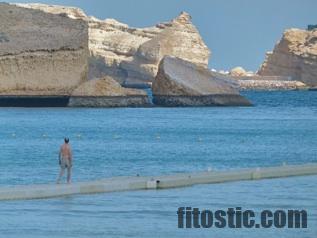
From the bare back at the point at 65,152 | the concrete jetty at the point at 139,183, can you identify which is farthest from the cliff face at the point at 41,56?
the bare back at the point at 65,152

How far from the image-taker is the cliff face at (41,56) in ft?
291

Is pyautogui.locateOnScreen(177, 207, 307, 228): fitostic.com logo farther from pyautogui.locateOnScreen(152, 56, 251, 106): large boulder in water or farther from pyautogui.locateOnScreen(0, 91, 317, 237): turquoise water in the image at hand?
pyautogui.locateOnScreen(152, 56, 251, 106): large boulder in water

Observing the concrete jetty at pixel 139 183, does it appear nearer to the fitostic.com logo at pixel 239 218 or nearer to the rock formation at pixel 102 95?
the fitostic.com logo at pixel 239 218

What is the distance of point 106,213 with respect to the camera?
2603 cm

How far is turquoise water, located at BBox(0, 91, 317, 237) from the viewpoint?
24.9m

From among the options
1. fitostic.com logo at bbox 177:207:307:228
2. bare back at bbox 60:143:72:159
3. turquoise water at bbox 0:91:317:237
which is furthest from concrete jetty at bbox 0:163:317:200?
fitostic.com logo at bbox 177:207:307:228

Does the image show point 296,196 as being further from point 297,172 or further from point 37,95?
point 37,95

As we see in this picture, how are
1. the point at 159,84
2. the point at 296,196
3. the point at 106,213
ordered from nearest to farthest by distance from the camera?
1. the point at 106,213
2. the point at 296,196
3. the point at 159,84

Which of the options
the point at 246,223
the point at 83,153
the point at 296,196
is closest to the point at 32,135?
→ the point at 83,153

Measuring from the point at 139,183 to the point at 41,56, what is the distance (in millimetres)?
60464

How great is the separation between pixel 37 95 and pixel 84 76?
132 inches

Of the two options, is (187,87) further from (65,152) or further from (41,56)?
(65,152)

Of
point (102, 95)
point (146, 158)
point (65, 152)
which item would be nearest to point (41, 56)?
point (102, 95)

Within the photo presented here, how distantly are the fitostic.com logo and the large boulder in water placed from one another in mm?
57983
